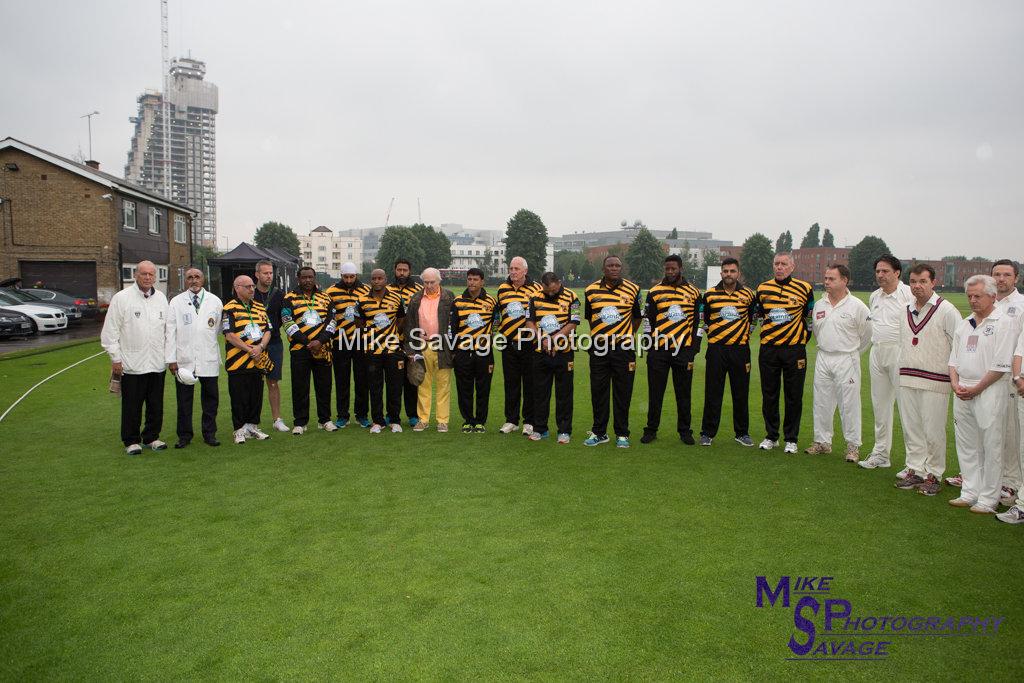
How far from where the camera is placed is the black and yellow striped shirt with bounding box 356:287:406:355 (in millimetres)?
7629

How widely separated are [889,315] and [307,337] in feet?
20.7

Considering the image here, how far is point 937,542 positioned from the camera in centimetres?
439

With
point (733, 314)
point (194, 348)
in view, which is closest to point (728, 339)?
point (733, 314)

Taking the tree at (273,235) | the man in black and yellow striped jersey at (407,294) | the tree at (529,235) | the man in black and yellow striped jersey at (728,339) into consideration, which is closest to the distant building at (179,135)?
the tree at (273,235)

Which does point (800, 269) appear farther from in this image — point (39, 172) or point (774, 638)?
point (774, 638)

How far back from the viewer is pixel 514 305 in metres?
7.41

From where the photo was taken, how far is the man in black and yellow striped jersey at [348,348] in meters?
7.72

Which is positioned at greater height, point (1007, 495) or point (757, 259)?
point (757, 259)

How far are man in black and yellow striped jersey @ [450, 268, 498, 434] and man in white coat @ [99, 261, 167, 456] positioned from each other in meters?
3.20

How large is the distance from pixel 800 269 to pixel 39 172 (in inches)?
4307

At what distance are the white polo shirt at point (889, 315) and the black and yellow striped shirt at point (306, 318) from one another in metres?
5.95

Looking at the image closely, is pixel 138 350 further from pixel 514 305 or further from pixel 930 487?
pixel 930 487

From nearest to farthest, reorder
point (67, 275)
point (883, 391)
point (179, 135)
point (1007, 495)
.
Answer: point (1007, 495) < point (883, 391) < point (67, 275) < point (179, 135)

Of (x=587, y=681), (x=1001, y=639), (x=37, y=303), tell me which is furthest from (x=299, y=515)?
(x=37, y=303)
